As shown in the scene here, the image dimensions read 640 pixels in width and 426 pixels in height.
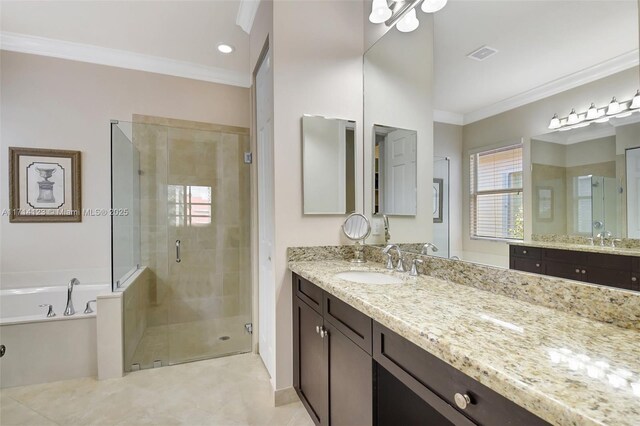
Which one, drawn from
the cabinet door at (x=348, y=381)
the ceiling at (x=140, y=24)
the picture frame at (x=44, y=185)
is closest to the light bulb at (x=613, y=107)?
the cabinet door at (x=348, y=381)

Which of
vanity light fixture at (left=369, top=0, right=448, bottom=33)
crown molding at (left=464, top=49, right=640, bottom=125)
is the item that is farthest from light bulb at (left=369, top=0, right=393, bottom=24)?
crown molding at (left=464, top=49, right=640, bottom=125)

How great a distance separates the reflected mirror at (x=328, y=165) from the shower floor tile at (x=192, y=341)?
1545mm

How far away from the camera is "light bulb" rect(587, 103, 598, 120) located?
92cm

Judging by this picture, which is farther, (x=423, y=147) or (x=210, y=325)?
(x=210, y=325)

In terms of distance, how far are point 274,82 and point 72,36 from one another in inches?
81.4

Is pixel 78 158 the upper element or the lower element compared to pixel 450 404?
upper

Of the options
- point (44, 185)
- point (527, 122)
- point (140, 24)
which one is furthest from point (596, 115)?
point (44, 185)

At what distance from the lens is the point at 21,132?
2535mm

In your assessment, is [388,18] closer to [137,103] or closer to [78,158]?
[137,103]

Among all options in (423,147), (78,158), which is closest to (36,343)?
(78,158)

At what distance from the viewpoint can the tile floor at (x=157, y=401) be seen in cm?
173

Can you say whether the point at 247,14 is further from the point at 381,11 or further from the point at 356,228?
the point at 356,228

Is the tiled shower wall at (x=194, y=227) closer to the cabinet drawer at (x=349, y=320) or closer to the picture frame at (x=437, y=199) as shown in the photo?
the cabinet drawer at (x=349, y=320)

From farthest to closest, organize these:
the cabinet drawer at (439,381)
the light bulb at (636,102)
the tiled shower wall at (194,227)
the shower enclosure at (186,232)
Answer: the tiled shower wall at (194,227) → the shower enclosure at (186,232) → the light bulb at (636,102) → the cabinet drawer at (439,381)
